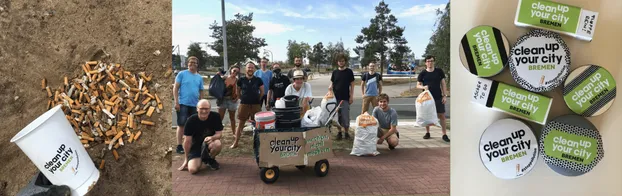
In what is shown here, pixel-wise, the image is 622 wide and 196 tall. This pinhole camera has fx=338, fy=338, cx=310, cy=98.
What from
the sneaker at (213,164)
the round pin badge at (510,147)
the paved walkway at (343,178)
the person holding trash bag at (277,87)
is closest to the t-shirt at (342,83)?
the person holding trash bag at (277,87)

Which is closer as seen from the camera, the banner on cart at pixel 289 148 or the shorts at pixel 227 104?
the banner on cart at pixel 289 148

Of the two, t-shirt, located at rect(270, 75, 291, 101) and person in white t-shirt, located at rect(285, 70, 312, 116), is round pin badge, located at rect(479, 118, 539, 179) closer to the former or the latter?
person in white t-shirt, located at rect(285, 70, 312, 116)

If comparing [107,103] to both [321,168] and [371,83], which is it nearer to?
[321,168]

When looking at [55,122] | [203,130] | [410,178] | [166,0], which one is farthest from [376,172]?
[55,122]

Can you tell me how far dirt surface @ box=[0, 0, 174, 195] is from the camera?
2406 mm

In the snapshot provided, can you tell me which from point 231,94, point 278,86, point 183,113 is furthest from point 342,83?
point 183,113

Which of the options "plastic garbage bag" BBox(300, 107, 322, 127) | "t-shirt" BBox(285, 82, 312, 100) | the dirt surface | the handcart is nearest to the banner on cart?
the handcart

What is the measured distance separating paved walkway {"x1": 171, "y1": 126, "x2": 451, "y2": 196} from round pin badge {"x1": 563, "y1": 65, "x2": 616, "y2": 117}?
65.1 inches

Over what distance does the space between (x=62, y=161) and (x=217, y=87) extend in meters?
3.61

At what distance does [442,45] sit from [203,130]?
7.77 m

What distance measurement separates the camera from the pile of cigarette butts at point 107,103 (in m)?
2.51

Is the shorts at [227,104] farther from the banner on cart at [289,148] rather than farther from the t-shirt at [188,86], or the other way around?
the banner on cart at [289,148]

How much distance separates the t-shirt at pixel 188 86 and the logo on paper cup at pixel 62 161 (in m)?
2.79

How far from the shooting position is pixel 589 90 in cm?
192
